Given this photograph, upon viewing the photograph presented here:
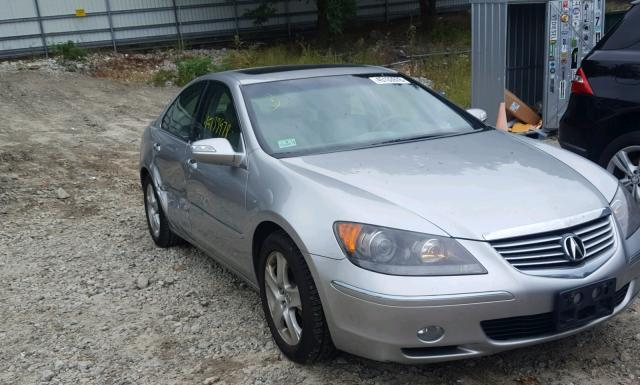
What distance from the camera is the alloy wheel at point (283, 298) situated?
11.6 ft

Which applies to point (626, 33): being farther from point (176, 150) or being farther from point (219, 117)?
point (176, 150)

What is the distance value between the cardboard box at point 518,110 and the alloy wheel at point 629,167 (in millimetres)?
4342

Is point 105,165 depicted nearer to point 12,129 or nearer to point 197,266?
point 12,129

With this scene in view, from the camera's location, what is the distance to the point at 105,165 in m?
9.12

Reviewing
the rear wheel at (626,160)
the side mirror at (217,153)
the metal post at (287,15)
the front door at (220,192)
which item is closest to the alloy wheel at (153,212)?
the front door at (220,192)

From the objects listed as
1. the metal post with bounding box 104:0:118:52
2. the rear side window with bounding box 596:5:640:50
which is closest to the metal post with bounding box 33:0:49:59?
the metal post with bounding box 104:0:118:52

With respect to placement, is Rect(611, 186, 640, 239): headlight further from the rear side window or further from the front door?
the rear side window

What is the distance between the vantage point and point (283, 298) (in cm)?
367

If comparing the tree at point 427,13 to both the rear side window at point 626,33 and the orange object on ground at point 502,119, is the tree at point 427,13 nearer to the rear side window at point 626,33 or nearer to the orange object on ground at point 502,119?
the orange object on ground at point 502,119

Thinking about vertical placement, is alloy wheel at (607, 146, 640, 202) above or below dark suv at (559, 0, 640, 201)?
below

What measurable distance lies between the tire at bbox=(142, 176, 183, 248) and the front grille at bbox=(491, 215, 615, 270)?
129 inches

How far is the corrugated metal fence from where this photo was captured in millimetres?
18359

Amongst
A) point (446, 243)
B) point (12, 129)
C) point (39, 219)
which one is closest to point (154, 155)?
point (39, 219)

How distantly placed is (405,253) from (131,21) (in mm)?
18605
